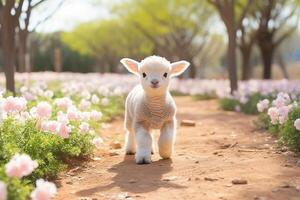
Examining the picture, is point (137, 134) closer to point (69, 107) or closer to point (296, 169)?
point (69, 107)

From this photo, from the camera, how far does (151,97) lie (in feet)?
22.7

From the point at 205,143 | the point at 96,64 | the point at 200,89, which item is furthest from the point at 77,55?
the point at 205,143

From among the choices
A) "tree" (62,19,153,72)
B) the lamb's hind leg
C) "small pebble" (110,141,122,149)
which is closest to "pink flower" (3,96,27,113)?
the lamb's hind leg

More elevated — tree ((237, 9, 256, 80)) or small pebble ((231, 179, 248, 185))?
tree ((237, 9, 256, 80))

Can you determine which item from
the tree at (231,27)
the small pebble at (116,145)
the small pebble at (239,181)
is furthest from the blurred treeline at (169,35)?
the small pebble at (239,181)

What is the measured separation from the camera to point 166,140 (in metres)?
6.89

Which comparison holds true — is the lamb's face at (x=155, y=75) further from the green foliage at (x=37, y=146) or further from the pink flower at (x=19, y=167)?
the pink flower at (x=19, y=167)

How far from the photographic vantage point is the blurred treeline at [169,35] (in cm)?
1922

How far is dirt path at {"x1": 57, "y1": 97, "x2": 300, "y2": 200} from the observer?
520 centimetres

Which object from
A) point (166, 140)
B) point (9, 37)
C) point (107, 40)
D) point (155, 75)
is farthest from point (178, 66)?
point (107, 40)

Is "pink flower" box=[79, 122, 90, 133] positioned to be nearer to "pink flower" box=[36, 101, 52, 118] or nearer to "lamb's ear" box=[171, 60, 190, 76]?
"pink flower" box=[36, 101, 52, 118]

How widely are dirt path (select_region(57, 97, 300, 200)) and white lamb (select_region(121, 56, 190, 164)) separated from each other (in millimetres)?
227

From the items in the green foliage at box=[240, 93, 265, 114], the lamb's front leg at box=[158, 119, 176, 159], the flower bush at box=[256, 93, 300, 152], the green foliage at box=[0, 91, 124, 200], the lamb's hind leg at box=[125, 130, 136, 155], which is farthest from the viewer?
the green foliage at box=[240, 93, 265, 114]

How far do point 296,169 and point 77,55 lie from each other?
60600mm
